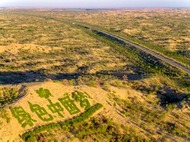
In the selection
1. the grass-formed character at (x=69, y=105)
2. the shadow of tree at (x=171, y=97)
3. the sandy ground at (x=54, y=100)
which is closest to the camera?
the sandy ground at (x=54, y=100)

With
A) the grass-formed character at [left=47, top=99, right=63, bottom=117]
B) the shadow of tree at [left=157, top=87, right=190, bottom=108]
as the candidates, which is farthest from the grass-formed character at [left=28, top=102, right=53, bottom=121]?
the shadow of tree at [left=157, top=87, right=190, bottom=108]

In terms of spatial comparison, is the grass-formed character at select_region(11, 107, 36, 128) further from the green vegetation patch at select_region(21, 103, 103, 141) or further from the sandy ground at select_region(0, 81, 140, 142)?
the green vegetation patch at select_region(21, 103, 103, 141)

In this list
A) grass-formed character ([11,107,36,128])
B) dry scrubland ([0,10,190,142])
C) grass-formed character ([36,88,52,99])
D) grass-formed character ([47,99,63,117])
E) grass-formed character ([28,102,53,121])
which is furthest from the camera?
grass-formed character ([36,88,52,99])

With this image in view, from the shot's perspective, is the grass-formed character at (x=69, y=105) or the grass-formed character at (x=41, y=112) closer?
the grass-formed character at (x=41, y=112)

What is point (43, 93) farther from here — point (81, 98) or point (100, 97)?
point (100, 97)

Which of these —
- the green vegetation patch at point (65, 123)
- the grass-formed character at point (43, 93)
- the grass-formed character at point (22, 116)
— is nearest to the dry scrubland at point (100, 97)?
the green vegetation patch at point (65, 123)

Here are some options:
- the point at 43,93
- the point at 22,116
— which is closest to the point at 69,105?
the point at 43,93

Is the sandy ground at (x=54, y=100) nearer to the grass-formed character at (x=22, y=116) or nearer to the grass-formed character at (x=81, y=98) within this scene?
the grass-formed character at (x=22, y=116)
